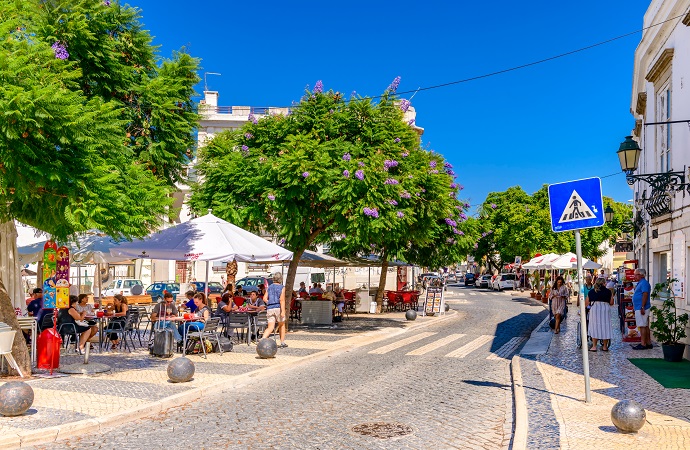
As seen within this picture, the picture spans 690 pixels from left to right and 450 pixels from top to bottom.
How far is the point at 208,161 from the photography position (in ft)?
79.7

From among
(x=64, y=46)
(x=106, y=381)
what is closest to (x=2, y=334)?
(x=106, y=381)

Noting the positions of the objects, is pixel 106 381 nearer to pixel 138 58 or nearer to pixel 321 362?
pixel 321 362

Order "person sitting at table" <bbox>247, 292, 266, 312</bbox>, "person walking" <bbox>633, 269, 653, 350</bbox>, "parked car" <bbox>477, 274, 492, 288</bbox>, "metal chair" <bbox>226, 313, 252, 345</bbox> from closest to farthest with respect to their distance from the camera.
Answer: "person walking" <bbox>633, 269, 653, 350</bbox> → "metal chair" <bbox>226, 313, 252, 345</bbox> → "person sitting at table" <bbox>247, 292, 266, 312</bbox> → "parked car" <bbox>477, 274, 492, 288</bbox>

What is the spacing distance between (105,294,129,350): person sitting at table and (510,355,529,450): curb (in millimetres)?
8590

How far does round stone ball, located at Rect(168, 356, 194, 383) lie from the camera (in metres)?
10.6

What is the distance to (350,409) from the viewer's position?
8.98 metres

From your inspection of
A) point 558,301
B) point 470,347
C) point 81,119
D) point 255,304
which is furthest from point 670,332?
point 81,119

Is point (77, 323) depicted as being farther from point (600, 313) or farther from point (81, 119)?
point (600, 313)

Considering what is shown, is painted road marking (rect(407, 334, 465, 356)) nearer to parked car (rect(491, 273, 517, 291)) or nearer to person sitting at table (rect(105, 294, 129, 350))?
person sitting at table (rect(105, 294, 129, 350))

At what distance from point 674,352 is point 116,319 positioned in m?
12.6

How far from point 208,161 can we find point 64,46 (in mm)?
12157

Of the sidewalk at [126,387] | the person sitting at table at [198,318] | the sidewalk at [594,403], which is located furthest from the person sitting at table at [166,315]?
the sidewalk at [594,403]

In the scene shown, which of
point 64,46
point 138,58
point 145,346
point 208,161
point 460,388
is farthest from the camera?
point 208,161

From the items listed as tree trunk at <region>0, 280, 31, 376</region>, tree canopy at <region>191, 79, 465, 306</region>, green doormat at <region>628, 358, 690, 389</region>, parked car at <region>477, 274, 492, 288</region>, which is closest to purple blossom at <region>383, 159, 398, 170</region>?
tree canopy at <region>191, 79, 465, 306</region>
